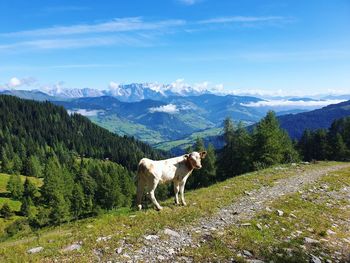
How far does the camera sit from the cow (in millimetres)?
17297

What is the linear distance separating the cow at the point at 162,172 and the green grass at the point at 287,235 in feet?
15.8

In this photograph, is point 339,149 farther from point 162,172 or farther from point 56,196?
point 162,172

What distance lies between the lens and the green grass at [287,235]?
39.6ft

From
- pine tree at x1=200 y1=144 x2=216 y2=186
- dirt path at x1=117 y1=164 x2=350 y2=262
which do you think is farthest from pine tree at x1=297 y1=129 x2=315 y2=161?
dirt path at x1=117 y1=164 x2=350 y2=262

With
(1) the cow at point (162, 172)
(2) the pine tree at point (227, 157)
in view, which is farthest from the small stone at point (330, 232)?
(2) the pine tree at point (227, 157)

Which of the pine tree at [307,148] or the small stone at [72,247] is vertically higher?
the small stone at [72,247]

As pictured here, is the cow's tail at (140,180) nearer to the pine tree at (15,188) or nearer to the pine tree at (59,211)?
the pine tree at (59,211)

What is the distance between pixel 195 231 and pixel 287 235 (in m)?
4.23

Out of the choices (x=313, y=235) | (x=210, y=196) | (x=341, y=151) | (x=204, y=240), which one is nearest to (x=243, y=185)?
(x=210, y=196)

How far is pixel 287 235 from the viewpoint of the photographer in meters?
14.5

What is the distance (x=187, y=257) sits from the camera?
37.1 feet

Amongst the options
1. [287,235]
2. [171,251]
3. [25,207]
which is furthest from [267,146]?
[25,207]

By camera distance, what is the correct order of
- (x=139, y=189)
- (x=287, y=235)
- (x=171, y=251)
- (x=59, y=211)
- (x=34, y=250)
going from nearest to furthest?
(x=34, y=250), (x=171, y=251), (x=287, y=235), (x=139, y=189), (x=59, y=211)

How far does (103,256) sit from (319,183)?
22811 mm
